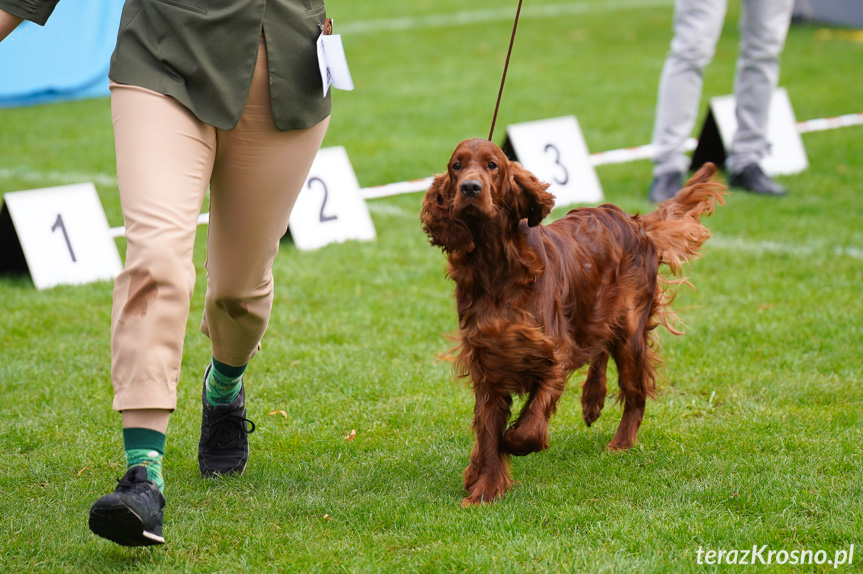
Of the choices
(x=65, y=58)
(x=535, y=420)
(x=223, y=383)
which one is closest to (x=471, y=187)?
(x=535, y=420)

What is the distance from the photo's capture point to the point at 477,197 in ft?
9.95

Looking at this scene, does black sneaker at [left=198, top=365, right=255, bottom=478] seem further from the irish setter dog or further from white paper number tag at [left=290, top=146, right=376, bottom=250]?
white paper number tag at [left=290, top=146, right=376, bottom=250]

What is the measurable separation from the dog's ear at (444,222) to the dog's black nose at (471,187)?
132 millimetres

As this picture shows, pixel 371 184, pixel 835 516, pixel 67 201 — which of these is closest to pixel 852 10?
pixel 371 184

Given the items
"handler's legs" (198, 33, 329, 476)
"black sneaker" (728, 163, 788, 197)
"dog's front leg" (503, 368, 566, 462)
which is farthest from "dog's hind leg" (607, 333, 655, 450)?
"black sneaker" (728, 163, 788, 197)

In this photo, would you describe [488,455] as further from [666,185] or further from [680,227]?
[666,185]

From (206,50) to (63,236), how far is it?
138 inches

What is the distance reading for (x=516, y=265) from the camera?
322cm

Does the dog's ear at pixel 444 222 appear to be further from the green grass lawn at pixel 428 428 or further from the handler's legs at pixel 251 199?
the green grass lawn at pixel 428 428

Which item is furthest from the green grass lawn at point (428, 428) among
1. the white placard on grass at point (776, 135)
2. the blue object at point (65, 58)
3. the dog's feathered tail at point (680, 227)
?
the blue object at point (65, 58)

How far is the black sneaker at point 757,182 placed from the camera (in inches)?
295

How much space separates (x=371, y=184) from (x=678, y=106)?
2382 millimetres

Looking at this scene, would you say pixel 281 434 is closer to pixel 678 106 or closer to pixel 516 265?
pixel 516 265

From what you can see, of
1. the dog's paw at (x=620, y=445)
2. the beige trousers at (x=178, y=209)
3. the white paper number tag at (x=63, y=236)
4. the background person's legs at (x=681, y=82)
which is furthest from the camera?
the background person's legs at (x=681, y=82)
